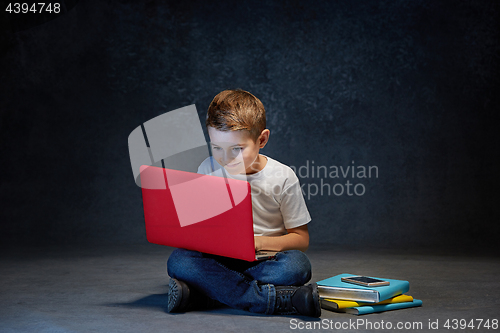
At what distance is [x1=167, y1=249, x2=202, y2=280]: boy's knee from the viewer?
4.91ft

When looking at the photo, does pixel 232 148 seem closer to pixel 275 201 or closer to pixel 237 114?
pixel 237 114

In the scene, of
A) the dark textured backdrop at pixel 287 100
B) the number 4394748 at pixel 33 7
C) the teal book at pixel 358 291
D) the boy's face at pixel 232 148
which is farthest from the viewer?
the number 4394748 at pixel 33 7

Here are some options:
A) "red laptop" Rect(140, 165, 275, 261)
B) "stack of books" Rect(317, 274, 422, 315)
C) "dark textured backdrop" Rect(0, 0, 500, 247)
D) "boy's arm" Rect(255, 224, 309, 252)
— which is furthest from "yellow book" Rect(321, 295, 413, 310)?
"dark textured backdrop" Rect(0, 0, 500, 247)

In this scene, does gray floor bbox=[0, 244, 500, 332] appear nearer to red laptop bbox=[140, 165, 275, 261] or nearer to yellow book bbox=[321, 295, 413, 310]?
yellow book bbox=[321, 295, 413, 310]

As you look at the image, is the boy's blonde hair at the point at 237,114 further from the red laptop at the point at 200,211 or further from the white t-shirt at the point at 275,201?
the red laptop at the point at 200,211

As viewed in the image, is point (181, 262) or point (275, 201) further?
point (275, 201)

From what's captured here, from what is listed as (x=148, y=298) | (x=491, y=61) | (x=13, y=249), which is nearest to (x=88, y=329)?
(x=148, y=298)

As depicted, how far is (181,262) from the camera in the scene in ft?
4.95

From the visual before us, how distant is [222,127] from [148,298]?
608mm

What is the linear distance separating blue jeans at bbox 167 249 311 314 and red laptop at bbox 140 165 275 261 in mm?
76

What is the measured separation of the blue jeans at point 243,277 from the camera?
1.47m

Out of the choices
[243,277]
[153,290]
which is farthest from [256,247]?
[153,290]

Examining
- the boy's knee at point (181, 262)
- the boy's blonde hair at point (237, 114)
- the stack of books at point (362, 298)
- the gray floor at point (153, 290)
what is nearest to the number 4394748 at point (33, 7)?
the gray floor at point (153, 290)

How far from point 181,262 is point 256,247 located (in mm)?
236
